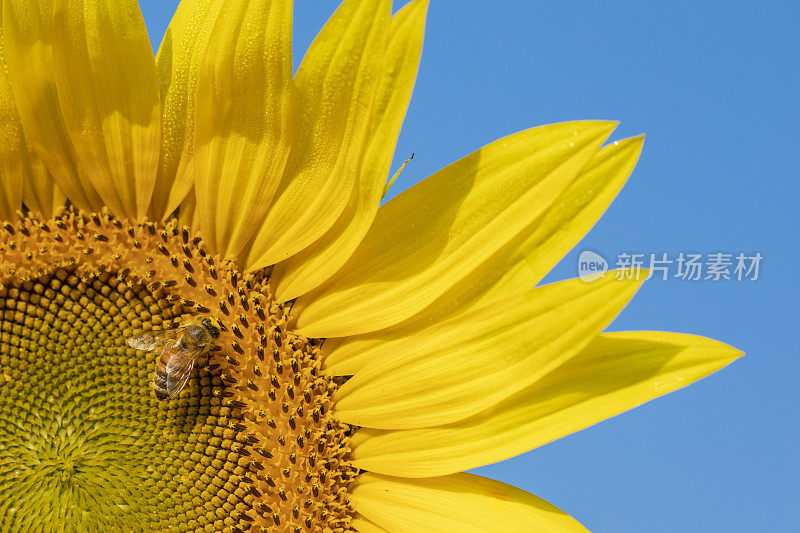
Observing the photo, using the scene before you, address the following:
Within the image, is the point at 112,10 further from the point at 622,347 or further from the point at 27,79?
the point at 622,347

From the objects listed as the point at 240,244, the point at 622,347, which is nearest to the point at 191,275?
the point at 240,244

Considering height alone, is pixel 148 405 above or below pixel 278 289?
below

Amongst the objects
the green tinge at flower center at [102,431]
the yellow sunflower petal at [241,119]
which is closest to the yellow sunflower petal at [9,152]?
the green tinge at flower center at [102,431]

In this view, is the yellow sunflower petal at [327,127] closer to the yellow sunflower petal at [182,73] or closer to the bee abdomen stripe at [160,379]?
the yellow sunflower petal at [182,73]

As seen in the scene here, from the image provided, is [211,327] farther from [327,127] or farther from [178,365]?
[327,127]

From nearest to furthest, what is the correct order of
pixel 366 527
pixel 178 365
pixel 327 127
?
1. pixel 178 365
2. pixel 327 127
3. pixel 366 527

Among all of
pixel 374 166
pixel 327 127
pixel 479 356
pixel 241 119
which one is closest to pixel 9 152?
pixel 241 119
